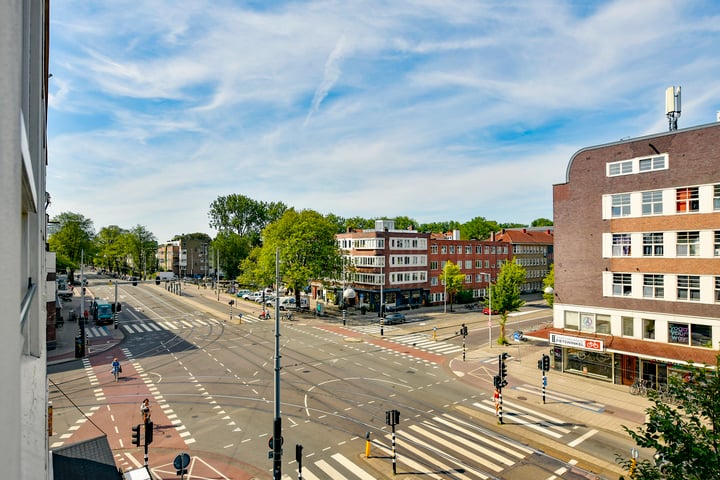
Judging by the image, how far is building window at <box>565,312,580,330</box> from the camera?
2877cm

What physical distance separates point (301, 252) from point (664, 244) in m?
37.3

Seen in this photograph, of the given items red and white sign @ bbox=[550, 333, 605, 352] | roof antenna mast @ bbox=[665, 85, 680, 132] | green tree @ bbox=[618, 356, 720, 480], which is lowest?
red and white sign @ bbox=[550, 333, 605, 352]

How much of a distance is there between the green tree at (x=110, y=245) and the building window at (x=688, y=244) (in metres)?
125

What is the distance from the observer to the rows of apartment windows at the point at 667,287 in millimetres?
22875

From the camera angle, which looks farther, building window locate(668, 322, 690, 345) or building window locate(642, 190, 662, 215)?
building window locate(642, 190, 662, 215)

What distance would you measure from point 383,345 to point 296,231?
71.7 ft

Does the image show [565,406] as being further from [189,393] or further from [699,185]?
[189,393]

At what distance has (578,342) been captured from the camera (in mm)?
27172

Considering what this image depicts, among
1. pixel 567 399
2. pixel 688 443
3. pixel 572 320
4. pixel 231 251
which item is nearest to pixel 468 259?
pixel 572 320

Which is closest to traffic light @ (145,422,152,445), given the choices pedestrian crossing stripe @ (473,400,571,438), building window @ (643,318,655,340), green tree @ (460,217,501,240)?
pedestrian crossing stripe @ (473,400,571,438)

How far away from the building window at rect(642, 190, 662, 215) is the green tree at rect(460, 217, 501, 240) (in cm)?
9753

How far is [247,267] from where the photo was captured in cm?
5897

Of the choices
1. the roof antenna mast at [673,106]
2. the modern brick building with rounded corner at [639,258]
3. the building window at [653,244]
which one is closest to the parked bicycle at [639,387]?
the modern brick building with rounded corner at [639,258]

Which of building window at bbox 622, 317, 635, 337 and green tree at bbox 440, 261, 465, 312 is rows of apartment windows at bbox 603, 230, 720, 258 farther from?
green tree at bbox 440, 261, 465, 312
